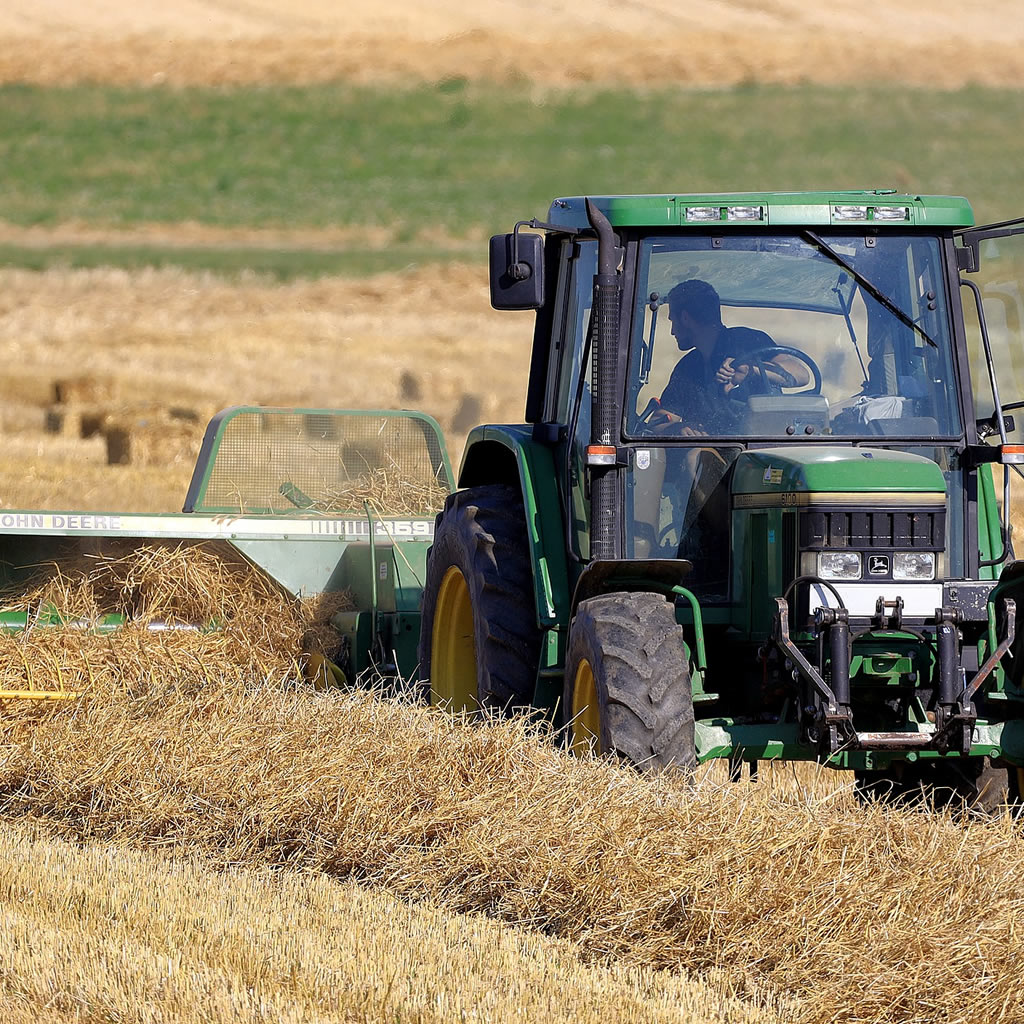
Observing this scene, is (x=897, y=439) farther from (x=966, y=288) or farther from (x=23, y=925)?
(x=23, y=925)

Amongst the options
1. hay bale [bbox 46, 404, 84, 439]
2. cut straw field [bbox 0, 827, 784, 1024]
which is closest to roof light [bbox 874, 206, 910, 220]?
cut straw field [bbox 0, 827, 784, 1024]

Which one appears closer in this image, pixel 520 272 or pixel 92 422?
pixel 520 272

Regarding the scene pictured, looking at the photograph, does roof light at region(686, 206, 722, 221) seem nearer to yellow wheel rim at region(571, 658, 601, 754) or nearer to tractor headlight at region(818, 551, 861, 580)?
tractor headlight at region(818, 551, 861, 580)

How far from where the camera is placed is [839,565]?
5.46 metres

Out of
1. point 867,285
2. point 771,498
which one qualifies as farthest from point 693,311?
point 771,498

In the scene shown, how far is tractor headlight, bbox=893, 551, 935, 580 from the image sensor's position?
18.0ft

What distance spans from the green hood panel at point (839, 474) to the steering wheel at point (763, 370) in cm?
28

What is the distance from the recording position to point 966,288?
609 cm

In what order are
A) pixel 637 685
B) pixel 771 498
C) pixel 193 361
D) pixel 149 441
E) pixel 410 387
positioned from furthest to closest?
pixel 193 361 < pixel 410 387 < pixel 149 441 < pixel 771 498 < pixel 637 685

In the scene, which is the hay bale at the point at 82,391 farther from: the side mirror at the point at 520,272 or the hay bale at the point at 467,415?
the side mirror at the point at 520,272

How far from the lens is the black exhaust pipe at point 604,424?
5.66m

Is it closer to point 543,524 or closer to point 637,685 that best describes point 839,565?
point 637,685

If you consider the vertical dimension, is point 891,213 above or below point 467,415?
above

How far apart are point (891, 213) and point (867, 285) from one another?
27 cm
